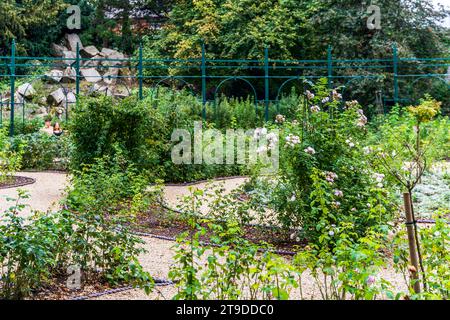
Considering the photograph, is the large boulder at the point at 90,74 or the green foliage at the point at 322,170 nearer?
the green foliage at the point at 322,170

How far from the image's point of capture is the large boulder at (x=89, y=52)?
26.6 metres

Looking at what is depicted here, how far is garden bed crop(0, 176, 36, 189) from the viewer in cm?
1016

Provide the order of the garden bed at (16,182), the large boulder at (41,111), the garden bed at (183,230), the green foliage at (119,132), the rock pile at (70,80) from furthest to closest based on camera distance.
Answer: the rock pile at (70,80) → the large boulder at (41,111) → the garden bed at (16,182) → the green foliage at (119,132) → the garden bed at (183,230)

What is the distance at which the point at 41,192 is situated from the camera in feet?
31.6

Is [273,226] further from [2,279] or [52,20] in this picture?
[52,20]

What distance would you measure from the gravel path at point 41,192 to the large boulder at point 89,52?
15401mm

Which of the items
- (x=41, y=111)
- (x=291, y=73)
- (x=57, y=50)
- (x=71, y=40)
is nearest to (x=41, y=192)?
(x=41, y=111)

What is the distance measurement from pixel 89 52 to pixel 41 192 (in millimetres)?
17879

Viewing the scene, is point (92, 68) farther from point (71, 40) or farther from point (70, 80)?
point (71, 40)

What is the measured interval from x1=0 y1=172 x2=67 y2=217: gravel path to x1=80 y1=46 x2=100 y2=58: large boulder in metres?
15.4

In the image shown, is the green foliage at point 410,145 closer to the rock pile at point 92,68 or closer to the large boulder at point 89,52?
the rock pile at point 92,68

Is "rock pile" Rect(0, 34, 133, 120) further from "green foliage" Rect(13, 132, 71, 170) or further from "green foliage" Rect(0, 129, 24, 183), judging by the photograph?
"green foliage" Rect(0, 129, 24, 183)

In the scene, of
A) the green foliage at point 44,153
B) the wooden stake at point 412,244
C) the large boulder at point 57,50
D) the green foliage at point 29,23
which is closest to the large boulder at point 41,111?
the green foliage at point 29,23

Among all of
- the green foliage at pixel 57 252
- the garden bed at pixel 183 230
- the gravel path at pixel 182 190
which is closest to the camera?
the green foliage at pixel 57 252
